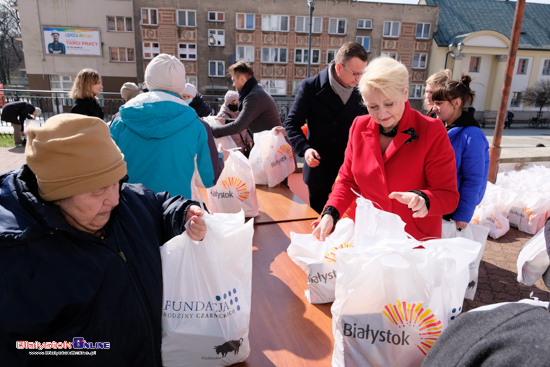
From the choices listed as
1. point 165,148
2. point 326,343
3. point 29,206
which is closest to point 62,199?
point 29,206

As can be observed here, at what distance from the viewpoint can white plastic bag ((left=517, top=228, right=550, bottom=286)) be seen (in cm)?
133

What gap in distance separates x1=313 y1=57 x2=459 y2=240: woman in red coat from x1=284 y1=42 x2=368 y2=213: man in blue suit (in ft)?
2.70

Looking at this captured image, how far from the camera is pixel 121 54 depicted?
2702cm

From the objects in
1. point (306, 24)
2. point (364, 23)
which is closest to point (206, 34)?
point (306, 24)

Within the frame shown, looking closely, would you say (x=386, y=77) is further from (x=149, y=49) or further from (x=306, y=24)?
(x=306, y=24)

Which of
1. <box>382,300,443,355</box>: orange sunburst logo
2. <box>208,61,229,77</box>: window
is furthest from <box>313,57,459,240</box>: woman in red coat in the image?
<box>208,61,229,77</box>: window

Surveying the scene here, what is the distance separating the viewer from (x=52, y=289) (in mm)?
964

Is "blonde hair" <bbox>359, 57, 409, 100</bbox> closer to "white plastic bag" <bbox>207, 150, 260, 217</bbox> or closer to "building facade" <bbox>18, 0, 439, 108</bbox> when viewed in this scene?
"white plastic bag" <bbox>207, 150, 260, 217</bbox>

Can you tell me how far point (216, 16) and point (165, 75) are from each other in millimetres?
27494

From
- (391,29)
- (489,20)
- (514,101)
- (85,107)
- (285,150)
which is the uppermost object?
(489,20)

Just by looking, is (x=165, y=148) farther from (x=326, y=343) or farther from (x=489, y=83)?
(x=489, y=83)

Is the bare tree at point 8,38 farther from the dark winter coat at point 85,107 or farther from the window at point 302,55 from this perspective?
the dark winter coat at point 85,107

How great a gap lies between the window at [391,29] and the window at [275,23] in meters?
7.92

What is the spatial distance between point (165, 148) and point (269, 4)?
91.7ft
